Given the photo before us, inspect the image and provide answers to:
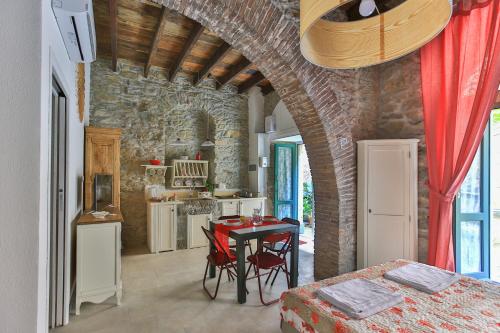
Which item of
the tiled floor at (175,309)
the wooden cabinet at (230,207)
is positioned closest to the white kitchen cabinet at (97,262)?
the tiled floor at (175,309)

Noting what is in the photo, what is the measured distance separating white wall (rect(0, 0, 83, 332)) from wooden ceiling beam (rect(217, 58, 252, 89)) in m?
3.83

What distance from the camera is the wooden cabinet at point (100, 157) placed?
4.13m

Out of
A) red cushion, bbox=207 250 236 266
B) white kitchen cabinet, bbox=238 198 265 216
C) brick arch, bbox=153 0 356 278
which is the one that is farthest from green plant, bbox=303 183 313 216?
red cushion, bbox=207 250 236 266

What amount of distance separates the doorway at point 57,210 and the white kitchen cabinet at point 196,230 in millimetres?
2707

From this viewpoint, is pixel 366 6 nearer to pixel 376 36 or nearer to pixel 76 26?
pixel 376 36

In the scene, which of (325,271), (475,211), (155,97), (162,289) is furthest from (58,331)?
(475,211)

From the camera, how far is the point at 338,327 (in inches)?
55.6

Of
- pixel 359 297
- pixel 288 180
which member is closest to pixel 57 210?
pixel 359 297

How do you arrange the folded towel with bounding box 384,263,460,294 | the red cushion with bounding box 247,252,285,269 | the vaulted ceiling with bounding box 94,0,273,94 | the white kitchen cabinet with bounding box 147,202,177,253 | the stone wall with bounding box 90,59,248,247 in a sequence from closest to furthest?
the folded towel with bounding box 384,263,460,294 → the red cushion with bounding box 247,252,285,269 → the vaulted ceiling with bounding box 94,0,273,94 → the white kitchen cabinet with bounding box 147,202,177,253 → the stone wall with bounding box 90,59,248,247

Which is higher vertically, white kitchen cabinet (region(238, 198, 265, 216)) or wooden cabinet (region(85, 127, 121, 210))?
wooden cabinet (region(85, 127, 121, 210))

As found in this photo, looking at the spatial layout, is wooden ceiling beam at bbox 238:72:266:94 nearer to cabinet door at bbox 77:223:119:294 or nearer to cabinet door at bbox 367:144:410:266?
cabinet door at bbox 367:144:410:266

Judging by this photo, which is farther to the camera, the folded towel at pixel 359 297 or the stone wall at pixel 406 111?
the stone wall at pixel 406 111

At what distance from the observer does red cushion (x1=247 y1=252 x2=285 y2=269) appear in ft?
10.2

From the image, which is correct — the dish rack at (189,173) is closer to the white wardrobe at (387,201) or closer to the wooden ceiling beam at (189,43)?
the wooden ceiling beam at (189,43)
